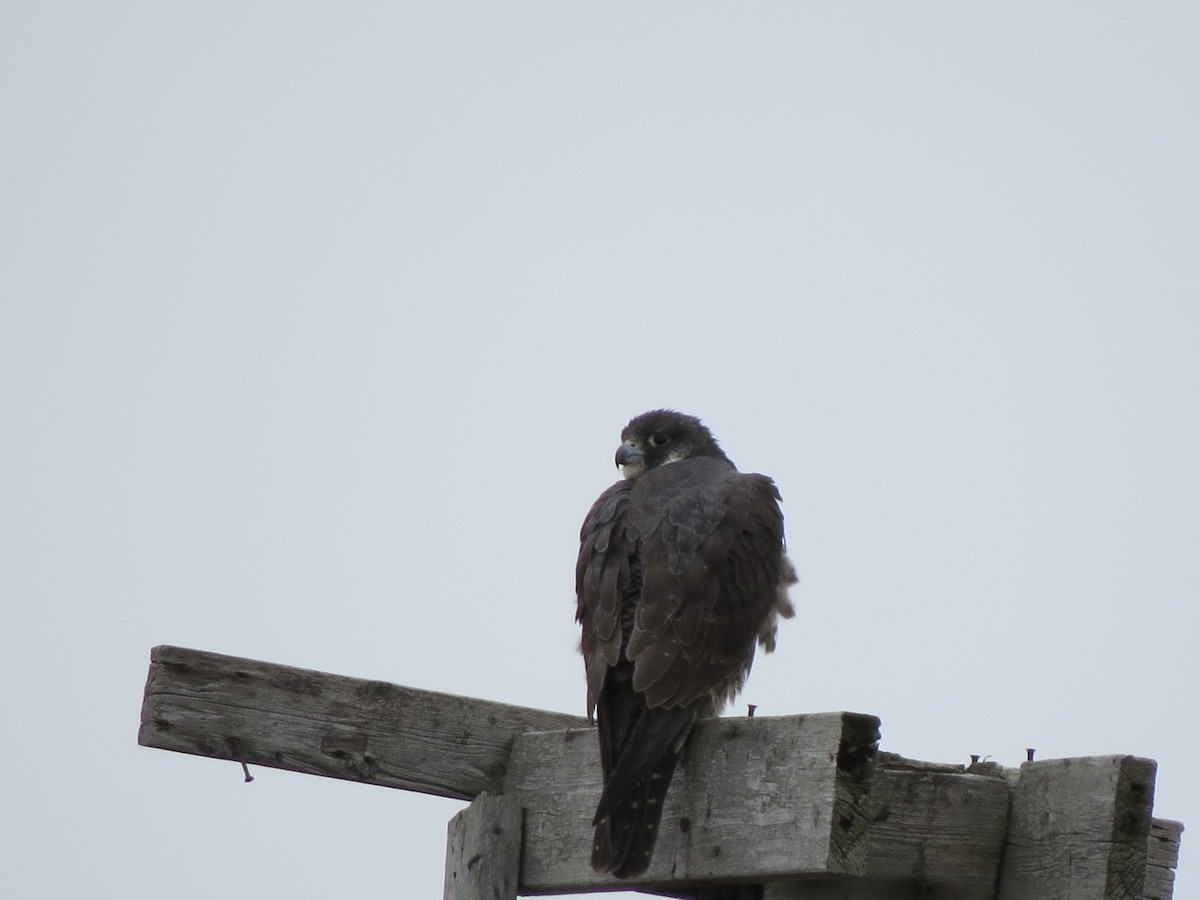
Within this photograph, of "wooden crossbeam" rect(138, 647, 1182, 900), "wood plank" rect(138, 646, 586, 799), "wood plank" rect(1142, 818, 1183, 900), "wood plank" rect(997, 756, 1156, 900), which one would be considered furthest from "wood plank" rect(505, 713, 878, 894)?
"wood plank" rect(1142, 818, 1183, 900)

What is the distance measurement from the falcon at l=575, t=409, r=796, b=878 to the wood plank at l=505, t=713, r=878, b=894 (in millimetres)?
81

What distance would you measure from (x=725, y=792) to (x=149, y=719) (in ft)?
4.11

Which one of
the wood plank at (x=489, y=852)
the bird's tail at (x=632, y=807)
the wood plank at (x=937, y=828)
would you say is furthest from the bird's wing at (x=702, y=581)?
the wood plank at (x=937, y=828)

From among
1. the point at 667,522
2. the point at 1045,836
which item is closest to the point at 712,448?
the point at 667,522

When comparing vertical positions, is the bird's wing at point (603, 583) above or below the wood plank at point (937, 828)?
above

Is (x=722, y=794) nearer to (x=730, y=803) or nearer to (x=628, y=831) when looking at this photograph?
(x=730, y=803)

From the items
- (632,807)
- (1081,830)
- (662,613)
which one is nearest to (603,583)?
(662,613)

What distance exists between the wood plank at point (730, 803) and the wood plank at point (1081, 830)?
53cm

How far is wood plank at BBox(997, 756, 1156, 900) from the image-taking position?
3.12 m

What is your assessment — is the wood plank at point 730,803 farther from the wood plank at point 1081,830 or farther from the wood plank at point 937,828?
the wood plank at point 1081,830

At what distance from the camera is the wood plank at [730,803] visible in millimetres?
2939

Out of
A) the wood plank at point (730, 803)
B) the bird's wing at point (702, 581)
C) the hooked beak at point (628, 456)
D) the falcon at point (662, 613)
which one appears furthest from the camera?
the hooked beak at point (628, 456)

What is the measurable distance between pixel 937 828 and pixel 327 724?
1.40 m

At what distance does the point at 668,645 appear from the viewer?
4051 mm
